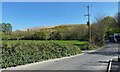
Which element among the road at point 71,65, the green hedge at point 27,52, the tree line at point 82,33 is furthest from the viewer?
the tree line at point 82,33

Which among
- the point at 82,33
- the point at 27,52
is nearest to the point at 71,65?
the point at 27,52

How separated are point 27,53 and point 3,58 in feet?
11.5

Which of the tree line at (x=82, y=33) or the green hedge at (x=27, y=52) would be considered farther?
the tree line at (x=82, y=33)

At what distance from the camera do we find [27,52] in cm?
2183

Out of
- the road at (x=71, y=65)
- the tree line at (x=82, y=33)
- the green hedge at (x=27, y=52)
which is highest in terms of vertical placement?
the tree line at (x=82, y=33)

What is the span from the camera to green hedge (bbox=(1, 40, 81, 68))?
1906 centimetres

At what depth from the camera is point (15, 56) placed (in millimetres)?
19750

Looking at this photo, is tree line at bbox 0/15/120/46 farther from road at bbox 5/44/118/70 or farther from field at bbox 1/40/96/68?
road at bbox 5/44/118/70

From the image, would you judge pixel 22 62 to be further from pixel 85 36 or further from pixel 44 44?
pixel 85 36

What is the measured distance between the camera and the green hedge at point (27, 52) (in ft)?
62.5

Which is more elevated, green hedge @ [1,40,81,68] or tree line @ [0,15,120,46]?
tree line @ [0,15,120,46]

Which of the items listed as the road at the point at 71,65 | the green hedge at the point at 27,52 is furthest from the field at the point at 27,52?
the road at the point at 71,65

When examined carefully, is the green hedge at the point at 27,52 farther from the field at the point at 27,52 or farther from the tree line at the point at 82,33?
the tree line at the point at 82,33

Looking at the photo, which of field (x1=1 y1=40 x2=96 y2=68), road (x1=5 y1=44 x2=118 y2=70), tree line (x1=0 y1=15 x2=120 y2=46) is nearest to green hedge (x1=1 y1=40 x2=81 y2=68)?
field (x1=1 y1=40 x2=96 y2=68)
